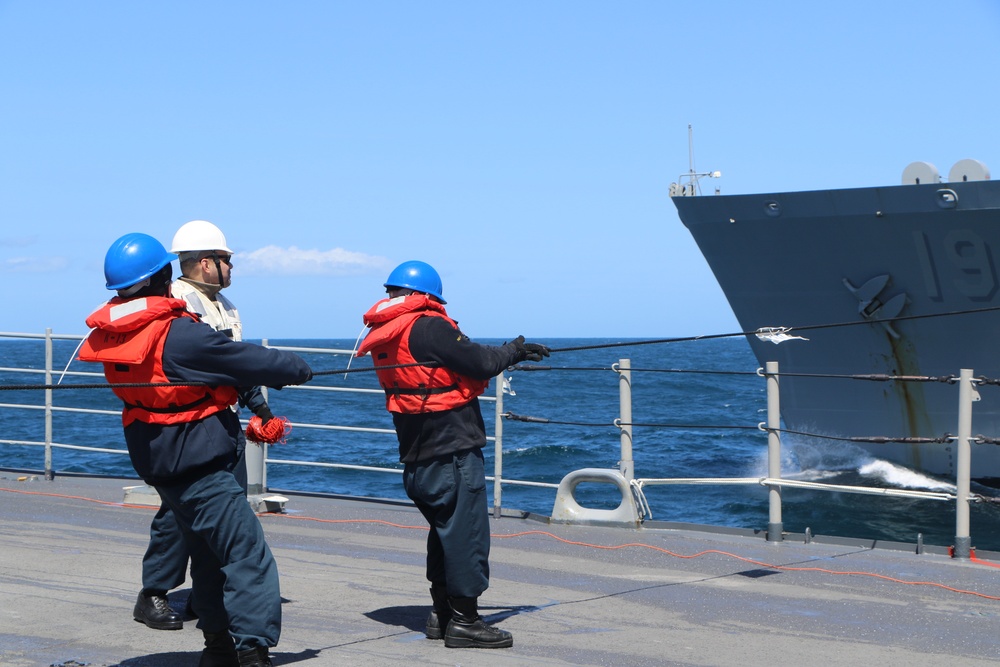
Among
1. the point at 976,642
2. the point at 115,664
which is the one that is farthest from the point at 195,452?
the point at 976,642

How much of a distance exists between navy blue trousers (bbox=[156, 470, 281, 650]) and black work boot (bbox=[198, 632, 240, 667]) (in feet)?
0.21

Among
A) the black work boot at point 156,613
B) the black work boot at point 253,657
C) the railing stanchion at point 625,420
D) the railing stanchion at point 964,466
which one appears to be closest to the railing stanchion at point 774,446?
the railing stanchion at point 625,420

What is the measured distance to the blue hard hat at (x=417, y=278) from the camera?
173 inches

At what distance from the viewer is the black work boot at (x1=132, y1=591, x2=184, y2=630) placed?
4.49 m

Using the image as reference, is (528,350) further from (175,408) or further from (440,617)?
(175,408)

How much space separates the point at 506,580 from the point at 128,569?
1.89 meters

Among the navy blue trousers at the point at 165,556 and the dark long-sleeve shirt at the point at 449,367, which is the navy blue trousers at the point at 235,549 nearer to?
the dark long-sleeve shirt at the point at 449,367

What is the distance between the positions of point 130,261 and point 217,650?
4.33 feet

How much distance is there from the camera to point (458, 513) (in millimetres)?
4305

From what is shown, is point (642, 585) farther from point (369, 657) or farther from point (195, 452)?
point (195, 452)

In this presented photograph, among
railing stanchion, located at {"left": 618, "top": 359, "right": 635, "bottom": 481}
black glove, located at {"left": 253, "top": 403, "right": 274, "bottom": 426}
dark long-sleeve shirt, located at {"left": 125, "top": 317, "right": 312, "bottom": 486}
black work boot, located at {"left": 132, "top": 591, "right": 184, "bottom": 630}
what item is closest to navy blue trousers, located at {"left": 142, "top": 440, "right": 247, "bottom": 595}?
black work boot, located at {"left": 132, "top": 591, "right": 184, "bottom": 630}

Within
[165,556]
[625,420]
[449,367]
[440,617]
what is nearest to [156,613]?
[165,556]

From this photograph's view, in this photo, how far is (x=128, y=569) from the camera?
222 inches

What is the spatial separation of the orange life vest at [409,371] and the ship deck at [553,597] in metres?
0.94
